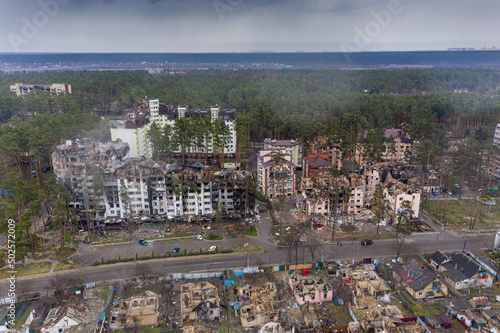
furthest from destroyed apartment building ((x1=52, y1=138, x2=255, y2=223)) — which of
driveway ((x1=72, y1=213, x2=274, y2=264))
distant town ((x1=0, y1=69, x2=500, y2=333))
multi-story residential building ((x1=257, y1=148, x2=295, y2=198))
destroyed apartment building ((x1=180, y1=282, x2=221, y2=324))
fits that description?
destroyed apartment building ((x1=180, y1=282, x2=221, y2=324))

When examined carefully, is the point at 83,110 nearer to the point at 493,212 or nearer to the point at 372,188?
the point at 372,188

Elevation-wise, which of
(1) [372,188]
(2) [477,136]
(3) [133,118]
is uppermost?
(3) [133,118]

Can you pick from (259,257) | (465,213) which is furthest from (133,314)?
(465,213)

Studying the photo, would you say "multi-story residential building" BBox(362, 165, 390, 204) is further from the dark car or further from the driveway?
the driveway

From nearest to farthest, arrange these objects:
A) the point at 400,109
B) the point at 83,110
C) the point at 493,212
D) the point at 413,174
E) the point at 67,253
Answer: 1. the point at 67,253
2. the point at 493,212
3. the point at 413,174
4. the point at 400,109
5. the point at 83,110

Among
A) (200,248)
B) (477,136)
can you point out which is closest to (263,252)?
(200,248)

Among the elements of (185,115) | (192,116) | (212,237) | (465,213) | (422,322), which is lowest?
(422,322)

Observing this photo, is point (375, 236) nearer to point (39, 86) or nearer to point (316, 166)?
point (316, 166)
